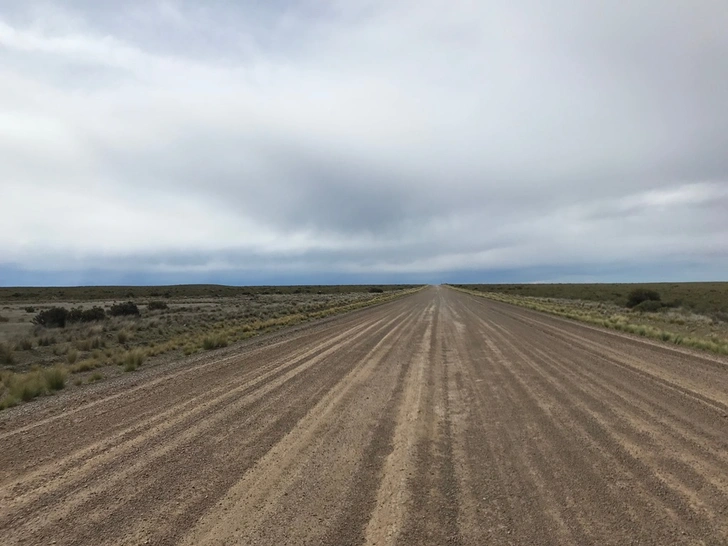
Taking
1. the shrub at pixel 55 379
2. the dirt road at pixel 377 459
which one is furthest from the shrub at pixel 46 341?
the dirt road at pixel 377 459

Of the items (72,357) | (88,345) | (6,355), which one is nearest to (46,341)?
(88,345)

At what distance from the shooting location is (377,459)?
18.4 ft

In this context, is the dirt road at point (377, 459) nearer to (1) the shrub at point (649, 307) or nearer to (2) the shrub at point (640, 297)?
(1) the shrub at point (649, 307)

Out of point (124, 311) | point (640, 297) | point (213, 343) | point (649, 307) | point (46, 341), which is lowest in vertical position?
point (46, 341)

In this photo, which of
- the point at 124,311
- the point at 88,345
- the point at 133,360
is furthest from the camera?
the point at 124,311

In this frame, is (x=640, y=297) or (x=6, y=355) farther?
(x=640, y=297)

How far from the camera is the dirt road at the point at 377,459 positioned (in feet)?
13.2

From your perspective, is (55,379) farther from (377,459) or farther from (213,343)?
(377,459)

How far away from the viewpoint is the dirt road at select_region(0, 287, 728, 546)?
13.2 ft

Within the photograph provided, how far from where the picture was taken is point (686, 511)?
414 centimetres

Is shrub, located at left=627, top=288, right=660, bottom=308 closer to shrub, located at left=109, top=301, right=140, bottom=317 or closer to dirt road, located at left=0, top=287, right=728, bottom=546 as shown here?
dirt road, located at left=0, top=287, right=728, bottom=546

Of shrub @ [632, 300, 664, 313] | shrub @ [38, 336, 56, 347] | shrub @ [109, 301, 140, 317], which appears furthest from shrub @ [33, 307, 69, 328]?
shrub @ [632, 300, 664, 313]

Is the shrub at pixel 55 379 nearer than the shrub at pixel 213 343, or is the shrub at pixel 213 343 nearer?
the shrub at pixel 55 379

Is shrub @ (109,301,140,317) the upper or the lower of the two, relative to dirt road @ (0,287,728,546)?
upper
